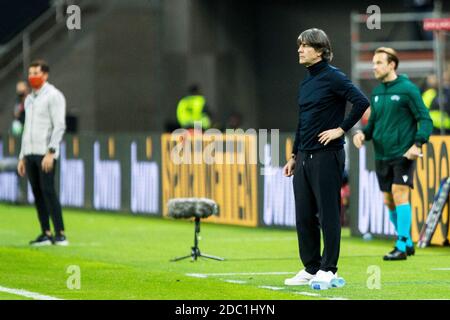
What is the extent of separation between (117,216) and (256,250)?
749 centimetres

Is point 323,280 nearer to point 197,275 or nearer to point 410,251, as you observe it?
point 197,275

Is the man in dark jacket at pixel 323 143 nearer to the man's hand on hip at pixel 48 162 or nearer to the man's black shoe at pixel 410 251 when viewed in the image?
the man's black shoe at pixel 410 251

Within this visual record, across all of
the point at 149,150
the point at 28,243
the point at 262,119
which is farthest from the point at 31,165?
the point at 262,119

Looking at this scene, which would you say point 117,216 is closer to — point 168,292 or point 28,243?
point 28,243

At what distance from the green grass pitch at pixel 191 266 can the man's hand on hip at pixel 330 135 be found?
1.30 m

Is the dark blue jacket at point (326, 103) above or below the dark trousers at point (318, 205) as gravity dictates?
above

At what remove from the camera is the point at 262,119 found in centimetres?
3725

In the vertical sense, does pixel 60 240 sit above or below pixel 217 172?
below

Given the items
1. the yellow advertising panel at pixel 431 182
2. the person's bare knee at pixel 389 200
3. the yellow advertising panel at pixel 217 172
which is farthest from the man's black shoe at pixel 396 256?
the yellow advertising panel at pixel 217 172

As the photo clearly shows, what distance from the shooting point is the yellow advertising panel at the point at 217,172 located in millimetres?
22219

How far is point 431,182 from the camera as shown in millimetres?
18094

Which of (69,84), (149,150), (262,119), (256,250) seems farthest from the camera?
(262,119)

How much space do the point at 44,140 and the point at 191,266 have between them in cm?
→ 357

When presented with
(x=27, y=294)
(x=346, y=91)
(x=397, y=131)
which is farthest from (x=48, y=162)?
(x=346, y=91)
